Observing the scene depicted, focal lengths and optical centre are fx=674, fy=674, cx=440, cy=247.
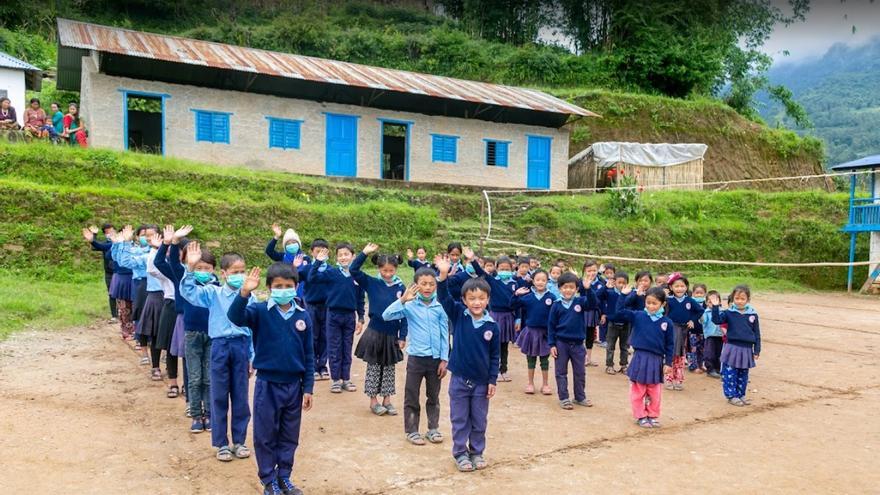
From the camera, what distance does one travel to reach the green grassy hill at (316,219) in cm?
1236

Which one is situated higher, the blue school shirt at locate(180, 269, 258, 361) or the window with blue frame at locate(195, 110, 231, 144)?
the window with blue frame at locate(195, 110, 231, 144)

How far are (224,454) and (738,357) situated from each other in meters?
5.12

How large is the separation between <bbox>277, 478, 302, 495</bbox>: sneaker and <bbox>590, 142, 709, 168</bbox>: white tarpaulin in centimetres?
2071

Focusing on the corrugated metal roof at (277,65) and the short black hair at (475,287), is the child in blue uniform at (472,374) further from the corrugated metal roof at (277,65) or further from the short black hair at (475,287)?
the corrugated metal roof at (277,65)

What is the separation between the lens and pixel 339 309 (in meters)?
6.90

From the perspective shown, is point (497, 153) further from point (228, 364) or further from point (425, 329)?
point (228, 364)

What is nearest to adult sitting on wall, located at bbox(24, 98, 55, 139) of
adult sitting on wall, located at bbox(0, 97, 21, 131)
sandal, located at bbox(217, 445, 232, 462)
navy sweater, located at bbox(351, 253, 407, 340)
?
adult sitting on wall, located at bbox(0, 97, 21, 131)

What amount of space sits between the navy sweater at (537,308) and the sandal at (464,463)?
2733mm

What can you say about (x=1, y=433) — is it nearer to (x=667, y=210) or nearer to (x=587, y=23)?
(x=667, y=210)

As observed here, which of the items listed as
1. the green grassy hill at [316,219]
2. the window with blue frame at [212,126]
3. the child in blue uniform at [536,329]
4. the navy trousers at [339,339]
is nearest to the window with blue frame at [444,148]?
the green grassy hill at [316,219]

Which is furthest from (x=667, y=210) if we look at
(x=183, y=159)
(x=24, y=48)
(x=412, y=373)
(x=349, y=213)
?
(x=24, y=48)

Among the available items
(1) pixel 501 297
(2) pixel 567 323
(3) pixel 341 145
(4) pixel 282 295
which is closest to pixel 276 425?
(4) pixel 282 295

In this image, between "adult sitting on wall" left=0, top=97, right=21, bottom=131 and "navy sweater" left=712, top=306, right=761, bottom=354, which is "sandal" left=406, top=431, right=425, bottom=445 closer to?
"navy sweater" left=712, top=306, right=761, bottom=354

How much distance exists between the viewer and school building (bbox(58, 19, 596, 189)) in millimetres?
17359
